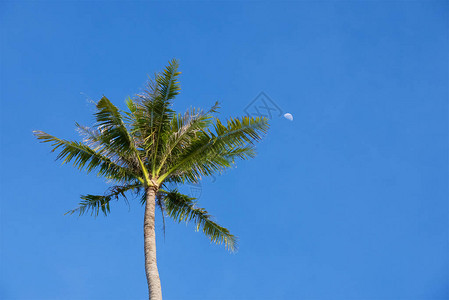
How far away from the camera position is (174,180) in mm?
14070

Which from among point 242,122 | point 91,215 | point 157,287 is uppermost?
point 242,122

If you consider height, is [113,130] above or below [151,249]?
above

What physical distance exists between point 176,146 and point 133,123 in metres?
1.33

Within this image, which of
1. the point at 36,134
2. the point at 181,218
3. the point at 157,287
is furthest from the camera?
the point at 181,218

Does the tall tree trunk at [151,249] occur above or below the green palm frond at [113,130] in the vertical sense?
below

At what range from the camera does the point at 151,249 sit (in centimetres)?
1185

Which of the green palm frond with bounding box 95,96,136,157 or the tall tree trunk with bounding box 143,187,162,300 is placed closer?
the tall tree trunk with bounding box 143,187,162,300

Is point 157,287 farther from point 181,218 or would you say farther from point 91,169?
point 91,169

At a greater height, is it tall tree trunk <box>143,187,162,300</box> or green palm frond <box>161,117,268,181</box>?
green palm frond <box>161,117,268,181</box>

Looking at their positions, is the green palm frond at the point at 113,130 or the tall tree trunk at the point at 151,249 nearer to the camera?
the tall tree trunk at the point at 151,249

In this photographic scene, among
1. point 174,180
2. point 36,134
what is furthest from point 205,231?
point 36,134

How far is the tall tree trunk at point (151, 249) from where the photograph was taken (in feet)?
36.2

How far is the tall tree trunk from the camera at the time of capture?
36.2 feet

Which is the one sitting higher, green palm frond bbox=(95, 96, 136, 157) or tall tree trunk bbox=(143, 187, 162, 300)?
green palm frond bbox=(95, 96, 136, 157)
